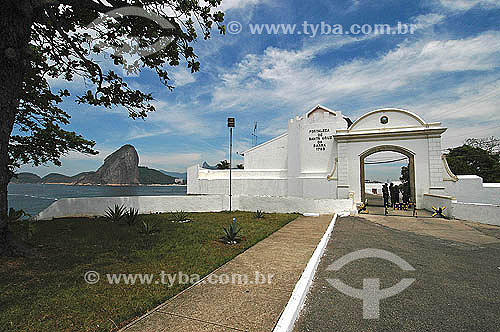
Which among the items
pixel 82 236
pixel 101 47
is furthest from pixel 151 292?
pixel 101 47

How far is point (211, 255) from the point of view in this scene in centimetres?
593

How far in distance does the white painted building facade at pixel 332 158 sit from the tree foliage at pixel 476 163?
21.8 meters

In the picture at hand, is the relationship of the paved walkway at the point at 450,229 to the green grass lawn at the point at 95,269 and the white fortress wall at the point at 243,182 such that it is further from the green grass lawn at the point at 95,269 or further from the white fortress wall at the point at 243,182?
the white fortress wall at the point at 243,182

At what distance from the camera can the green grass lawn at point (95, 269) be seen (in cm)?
317

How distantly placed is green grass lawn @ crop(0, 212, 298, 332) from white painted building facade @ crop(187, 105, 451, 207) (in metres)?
12.1

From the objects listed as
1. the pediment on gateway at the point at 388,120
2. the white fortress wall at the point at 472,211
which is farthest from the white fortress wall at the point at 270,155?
the white fortress wall at the point at 472,211

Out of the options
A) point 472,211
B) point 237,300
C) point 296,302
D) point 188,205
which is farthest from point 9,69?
point 472,211

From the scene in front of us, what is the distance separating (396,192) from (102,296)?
60.1ft

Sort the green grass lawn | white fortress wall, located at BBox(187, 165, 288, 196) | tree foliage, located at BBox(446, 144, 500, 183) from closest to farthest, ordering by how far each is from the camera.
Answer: the green grass lawn
white fortress wall, located at BBox(187, 165, 288, 196)
tree foliage, located at BBox(446, 144, 500, 183)

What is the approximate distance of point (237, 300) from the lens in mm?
3682

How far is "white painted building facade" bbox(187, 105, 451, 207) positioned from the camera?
16.8 metres

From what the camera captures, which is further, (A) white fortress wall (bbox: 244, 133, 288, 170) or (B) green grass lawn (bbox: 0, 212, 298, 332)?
(A) white fortress wall (bbox: 244, 133, 288, 170)

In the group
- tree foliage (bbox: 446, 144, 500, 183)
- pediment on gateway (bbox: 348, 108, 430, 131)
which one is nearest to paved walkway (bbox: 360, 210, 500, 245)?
pediment on gateway (bbox: 348, 108, 430, 131)

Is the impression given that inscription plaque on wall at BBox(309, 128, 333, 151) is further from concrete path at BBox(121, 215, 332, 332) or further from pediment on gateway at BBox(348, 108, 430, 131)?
concrete path at BBox(121, 215, 332, 332)
